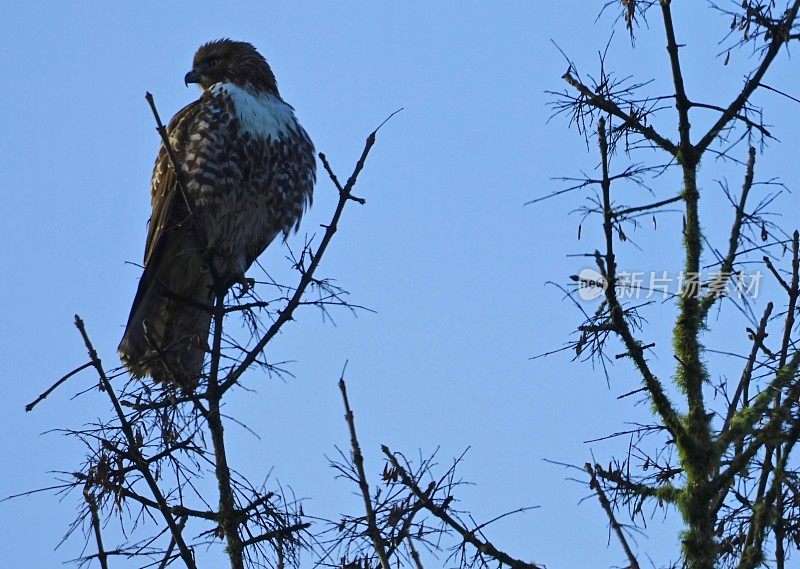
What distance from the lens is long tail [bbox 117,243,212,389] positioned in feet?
16.4

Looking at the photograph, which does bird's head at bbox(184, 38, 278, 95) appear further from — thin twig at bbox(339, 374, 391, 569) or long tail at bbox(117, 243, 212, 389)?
thin twig at bbox(339, 374, 391, 569)

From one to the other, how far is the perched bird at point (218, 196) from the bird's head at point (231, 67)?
0.97 feet

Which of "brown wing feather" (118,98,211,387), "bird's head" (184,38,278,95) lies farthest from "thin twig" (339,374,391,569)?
"bird's head" (184,38,278,95)

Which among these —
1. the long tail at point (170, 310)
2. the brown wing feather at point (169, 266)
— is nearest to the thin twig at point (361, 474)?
the long tail at point (170, 310)

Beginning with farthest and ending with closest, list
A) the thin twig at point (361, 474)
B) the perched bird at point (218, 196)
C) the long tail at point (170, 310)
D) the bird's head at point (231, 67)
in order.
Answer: the bird's head at point (231, 67) → the perched bird at point (218, 196) → the long tail at point (170, 310) → the thin twig at point (361, 474)

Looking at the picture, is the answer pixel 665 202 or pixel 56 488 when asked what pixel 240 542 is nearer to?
pixel 56 488

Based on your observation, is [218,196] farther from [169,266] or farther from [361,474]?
[361,474]

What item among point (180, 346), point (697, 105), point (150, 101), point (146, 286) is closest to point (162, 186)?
point (146, 286)

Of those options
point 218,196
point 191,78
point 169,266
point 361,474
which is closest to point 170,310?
point 169,266

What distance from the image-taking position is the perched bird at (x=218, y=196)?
6102 millimetres

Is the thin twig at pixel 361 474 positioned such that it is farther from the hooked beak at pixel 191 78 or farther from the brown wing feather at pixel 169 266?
the hooked beak at pixel 191 78

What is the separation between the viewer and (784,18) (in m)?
3.78

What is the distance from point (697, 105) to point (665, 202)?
14.1 inches

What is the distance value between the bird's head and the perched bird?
0.97 ft
